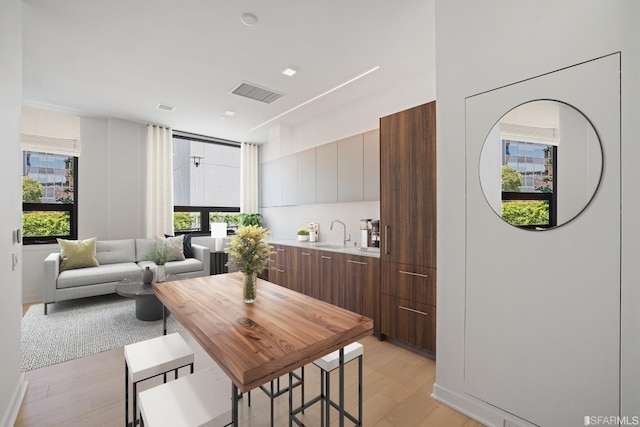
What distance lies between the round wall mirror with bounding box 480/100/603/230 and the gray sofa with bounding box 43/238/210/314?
4.27 meters

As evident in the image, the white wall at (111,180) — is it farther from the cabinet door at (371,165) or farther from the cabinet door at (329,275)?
the cabinet door at (371,165)

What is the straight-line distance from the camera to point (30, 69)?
3.04m

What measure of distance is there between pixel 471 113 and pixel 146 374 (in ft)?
7.87

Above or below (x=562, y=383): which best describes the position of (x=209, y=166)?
above

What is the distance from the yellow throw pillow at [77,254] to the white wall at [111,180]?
558mm

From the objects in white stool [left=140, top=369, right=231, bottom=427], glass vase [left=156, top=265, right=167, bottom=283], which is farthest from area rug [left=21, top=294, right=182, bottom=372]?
white stool [left=140, top=369, right=231, bottom=427]

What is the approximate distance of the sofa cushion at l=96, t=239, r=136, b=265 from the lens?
14.2 ft

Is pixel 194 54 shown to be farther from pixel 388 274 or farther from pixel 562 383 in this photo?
pixel 562 383

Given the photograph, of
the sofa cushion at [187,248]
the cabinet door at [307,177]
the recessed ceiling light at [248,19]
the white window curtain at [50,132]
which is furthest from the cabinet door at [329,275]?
the white window curtain at [50,132]

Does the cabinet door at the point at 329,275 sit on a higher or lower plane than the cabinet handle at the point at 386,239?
lower

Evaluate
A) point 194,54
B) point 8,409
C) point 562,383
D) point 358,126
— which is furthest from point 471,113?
point 8,409

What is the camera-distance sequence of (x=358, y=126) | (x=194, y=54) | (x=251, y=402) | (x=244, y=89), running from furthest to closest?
(x=358, y=126) → (x=244, y=89) → (x=194, y=54) → (x=251, y=402)

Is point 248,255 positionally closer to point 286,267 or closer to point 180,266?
point 286,267

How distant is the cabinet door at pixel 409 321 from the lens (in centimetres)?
246
